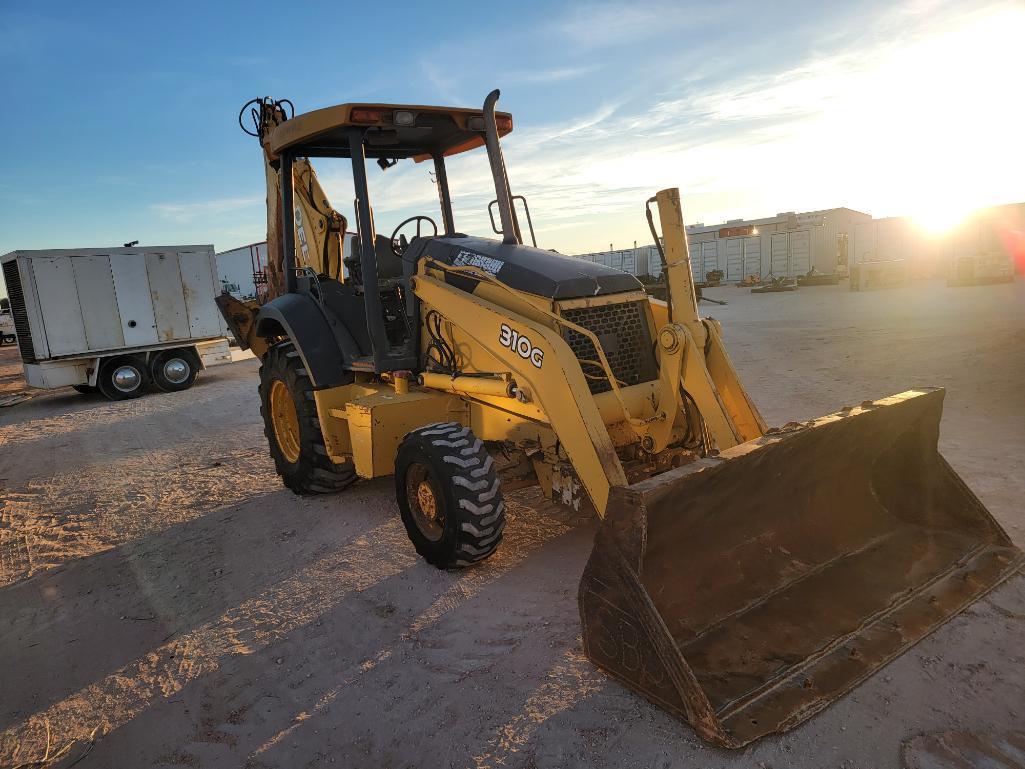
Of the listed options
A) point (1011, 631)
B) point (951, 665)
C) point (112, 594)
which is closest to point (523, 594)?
point (951, 665)

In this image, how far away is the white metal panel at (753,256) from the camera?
113ft

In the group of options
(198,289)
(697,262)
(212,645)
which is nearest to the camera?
(212,645)

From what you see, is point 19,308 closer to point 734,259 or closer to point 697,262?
point 734,259

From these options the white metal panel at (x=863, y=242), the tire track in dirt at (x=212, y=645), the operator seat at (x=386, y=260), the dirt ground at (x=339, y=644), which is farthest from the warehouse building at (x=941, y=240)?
the tire track in dirt at (x=212, y=645)

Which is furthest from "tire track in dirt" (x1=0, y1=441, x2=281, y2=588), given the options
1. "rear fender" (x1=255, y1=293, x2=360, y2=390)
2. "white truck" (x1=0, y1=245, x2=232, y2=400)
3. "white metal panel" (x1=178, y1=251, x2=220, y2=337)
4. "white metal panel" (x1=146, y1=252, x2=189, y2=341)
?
"white metal panel" (x1=178, y1=251, x2=220, y2=337)

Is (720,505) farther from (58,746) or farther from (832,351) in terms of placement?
(832,351)

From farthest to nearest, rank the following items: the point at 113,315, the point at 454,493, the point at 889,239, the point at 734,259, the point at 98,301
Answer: the point at 734,259, the point at 889,239, the point at 113,315, the point at 98,301, the point at 454,493

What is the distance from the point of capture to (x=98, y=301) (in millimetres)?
12383

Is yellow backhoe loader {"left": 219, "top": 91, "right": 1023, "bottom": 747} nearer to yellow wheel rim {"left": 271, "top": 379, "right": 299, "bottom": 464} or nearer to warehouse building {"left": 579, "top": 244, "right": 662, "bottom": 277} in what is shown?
yellow wheel rim {"left": 271, "top": 379, "right": 299, "bottom": 464}

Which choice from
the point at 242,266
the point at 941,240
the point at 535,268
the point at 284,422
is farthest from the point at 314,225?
the point at 941,240

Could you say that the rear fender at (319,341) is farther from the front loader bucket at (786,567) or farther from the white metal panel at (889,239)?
the white metal panel at (889,239)

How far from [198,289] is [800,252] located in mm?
29009

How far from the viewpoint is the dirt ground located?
2.59 m

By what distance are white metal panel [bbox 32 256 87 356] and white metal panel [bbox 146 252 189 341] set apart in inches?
51.3
